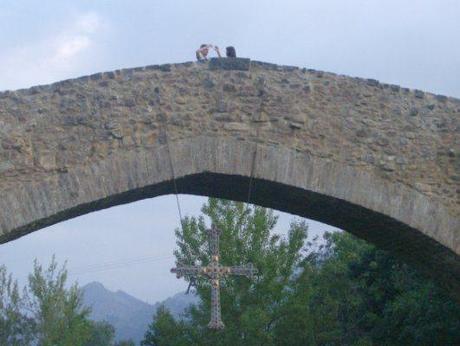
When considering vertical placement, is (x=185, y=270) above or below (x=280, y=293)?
below

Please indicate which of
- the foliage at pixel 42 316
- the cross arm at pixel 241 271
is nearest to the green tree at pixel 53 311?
the foliage at pixel 42 316

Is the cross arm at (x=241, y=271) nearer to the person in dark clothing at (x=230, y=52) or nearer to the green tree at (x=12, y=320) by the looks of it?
the person in dark clothing at (x=230, y=52)

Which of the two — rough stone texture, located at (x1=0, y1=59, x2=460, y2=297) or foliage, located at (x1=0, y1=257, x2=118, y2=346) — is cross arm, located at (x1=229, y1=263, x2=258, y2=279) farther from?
foliage, located at (x1=0, y1=257, x2=118, y2=346)

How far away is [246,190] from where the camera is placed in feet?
24.8

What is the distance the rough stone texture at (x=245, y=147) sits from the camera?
6.84 meters

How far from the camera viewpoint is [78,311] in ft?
84.9

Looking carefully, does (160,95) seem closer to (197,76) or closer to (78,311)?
(197,76)

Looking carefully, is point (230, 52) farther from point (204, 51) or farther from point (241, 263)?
point (241, 263)

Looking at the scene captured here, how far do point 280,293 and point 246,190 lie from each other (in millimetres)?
10367

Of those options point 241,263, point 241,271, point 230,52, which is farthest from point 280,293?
point 230,52

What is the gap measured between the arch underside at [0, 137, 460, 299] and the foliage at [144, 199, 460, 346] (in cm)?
607

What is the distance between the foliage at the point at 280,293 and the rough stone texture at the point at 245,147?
19.7 feet

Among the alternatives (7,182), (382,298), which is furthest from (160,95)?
(382,298)

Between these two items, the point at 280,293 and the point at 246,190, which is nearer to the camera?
the point at 246,190
